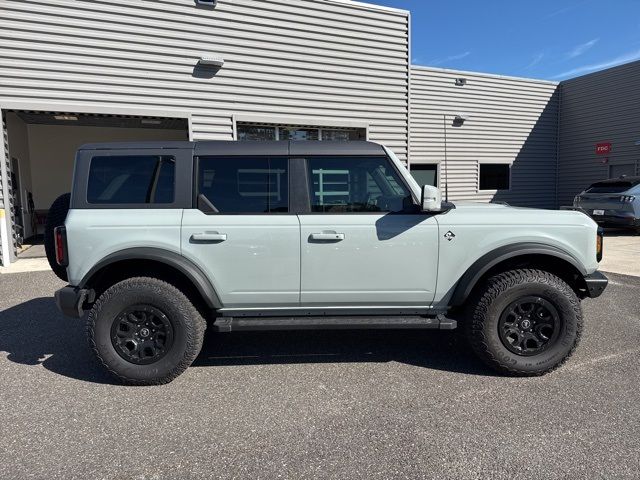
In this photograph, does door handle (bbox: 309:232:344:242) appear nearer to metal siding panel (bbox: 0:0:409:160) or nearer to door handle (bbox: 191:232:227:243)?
door handle (bbox: 191:232:227:243)

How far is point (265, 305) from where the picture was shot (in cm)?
338

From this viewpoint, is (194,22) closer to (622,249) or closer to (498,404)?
(498,404)

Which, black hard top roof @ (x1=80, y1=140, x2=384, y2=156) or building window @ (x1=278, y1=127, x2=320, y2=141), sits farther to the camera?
building window @ (x1=278, y1=127, x2=320, y2=141)

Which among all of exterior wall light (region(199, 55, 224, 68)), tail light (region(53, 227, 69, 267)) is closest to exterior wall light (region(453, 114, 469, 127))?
exterior wall light (region(199, 55, 224, 68))

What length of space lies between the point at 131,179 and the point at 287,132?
6.56 meters

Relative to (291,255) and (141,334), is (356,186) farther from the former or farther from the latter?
(141,334)

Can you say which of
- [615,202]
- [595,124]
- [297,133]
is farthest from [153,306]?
[595,124]

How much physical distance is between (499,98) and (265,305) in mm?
14041

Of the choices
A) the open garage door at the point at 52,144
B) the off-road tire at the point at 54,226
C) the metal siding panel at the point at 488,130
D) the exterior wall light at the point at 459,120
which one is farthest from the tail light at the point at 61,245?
the exterior wall light at the point at 459,120

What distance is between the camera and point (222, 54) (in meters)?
8.55

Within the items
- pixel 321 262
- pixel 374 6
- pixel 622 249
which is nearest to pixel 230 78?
pixel 374 6

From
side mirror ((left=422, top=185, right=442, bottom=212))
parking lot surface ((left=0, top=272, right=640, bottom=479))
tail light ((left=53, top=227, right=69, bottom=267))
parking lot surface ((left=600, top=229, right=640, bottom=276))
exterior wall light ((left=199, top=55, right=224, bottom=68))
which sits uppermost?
exterior wall light ((left=199, top=55, right=224, bottom=68))

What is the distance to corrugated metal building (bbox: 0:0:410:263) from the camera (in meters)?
7.59

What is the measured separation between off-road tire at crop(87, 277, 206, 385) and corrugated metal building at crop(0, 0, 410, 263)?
6001 millimetres
